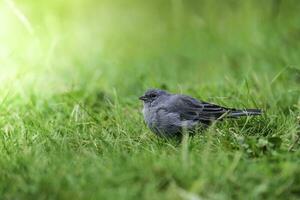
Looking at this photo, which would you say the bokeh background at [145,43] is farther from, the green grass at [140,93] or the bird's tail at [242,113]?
the bird's tail at [242,113]

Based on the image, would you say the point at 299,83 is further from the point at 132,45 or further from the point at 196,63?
the point at 132,45

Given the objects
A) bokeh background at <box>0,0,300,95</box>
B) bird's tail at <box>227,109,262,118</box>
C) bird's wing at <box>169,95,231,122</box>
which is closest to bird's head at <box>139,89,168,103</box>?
bird's wing at <box>169,95,231,122</box>

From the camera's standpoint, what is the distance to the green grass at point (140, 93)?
376 centimetres

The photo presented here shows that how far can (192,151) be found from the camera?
14.5 feet

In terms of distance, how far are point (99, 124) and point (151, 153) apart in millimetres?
1252

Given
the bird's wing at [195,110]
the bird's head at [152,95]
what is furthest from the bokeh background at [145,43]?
the bird's wing at [195,110]

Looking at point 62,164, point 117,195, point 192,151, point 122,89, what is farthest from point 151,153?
point 122,89

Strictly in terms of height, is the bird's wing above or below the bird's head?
below

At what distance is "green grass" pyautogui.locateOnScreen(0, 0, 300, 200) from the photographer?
12.3 ft

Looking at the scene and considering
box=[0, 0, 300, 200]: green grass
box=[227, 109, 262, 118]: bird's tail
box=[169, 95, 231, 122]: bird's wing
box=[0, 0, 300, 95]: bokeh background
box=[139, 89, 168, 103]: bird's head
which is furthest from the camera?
box=[0, 0, 300, 95]: bokeh background

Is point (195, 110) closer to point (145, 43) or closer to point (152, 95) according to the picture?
point (152, 95)

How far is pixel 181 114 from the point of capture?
17.8ft

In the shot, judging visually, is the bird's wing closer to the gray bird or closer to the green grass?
the gray bird

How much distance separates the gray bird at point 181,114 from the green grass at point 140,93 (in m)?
0.10
